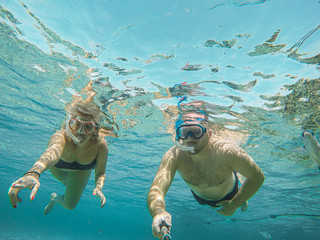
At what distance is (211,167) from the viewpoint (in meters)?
4.78

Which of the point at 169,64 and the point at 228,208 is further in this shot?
the point at 169,64

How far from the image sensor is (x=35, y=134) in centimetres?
1866

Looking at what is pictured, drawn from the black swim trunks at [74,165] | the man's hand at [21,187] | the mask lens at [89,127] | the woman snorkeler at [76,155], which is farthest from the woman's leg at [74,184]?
the man's hand at [21,187]

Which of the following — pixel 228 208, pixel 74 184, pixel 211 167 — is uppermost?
pixel 211 167

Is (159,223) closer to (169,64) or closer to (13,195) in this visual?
(13,195)

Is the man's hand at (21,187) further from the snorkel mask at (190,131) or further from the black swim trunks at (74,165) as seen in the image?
the black swim trunks at (74,165)

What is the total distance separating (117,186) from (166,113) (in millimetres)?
25036

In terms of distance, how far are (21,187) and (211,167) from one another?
13.0ft

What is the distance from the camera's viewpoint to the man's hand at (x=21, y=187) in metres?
2.77

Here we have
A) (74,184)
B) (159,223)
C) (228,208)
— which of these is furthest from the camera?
(74,184)

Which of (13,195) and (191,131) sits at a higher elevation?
(191,131)

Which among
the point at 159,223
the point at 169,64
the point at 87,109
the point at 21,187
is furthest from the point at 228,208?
the point at 87,109

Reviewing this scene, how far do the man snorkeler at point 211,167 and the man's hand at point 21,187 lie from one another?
7.40 feet

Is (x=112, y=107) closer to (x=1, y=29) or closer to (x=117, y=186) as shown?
(x=1, y=29)
